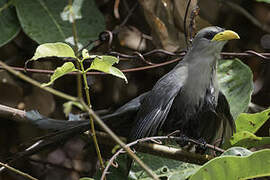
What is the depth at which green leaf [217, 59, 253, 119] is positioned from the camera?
2.24m

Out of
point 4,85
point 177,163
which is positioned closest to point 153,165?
point 177,163

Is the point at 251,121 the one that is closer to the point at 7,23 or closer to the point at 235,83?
the point at 235,83

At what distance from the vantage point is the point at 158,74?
302cm

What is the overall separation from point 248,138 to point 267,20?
1.79m

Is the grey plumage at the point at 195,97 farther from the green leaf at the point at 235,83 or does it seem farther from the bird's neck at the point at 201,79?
the green leaf at the point at 235,83

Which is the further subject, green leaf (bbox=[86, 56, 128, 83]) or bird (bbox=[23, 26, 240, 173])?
bird (bbox=[23, 26, 240, 173])

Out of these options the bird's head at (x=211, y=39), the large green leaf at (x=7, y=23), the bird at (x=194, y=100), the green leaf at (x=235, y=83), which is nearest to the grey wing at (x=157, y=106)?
the bird at (x=194, y=100)

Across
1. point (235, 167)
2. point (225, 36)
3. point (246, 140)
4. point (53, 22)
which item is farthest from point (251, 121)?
point (53, 22)

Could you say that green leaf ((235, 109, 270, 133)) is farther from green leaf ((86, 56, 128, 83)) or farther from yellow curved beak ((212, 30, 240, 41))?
green leaf ((86, 56, 128, 83))

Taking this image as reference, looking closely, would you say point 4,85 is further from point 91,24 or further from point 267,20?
point 267,20

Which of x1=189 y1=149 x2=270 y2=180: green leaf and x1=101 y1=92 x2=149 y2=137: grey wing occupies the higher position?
x1=189 y1=149 x2=270 y2=180: green leaf

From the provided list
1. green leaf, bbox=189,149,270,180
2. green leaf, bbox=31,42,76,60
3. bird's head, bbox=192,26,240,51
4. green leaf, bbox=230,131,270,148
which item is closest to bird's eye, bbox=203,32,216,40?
bird's head, bbox=192,26,240,51

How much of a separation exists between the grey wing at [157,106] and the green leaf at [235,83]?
0.31 meters

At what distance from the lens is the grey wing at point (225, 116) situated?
2092mm
